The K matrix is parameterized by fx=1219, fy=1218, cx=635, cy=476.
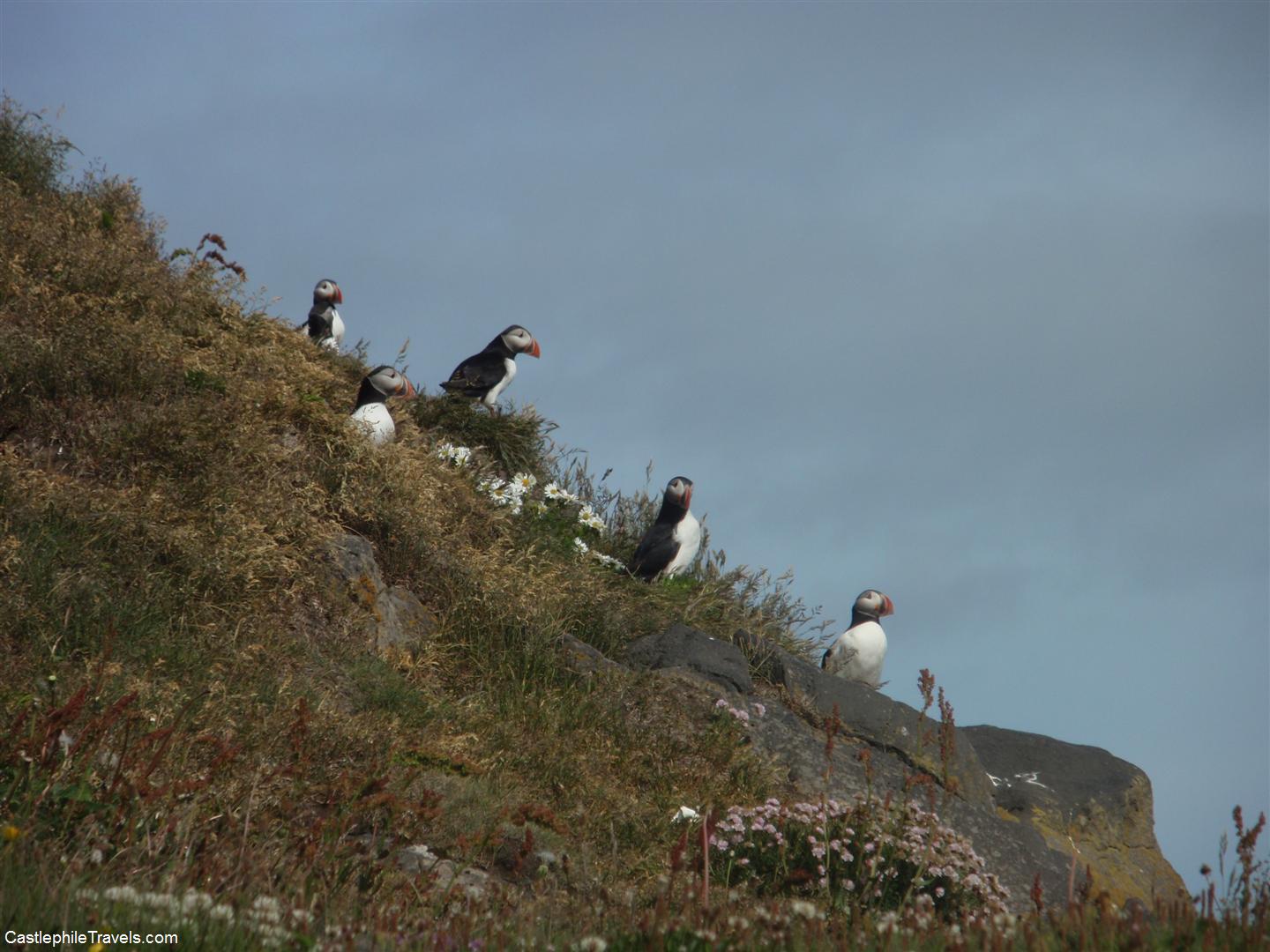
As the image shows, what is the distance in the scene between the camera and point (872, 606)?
1246cm

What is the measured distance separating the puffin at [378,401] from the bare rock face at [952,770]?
284 centimetres

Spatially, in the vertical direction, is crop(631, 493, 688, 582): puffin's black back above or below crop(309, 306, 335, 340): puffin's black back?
below

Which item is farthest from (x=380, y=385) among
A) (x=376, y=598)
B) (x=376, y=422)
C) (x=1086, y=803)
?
(x=1086, y=803)

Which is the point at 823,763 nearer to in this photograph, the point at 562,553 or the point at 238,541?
the point at 562,553

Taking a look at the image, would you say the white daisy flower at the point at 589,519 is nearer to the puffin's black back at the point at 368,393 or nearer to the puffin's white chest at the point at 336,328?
the puffin's black back at the point at 368,393

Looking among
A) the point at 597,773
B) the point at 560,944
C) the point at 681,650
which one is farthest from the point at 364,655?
the point at 560,944

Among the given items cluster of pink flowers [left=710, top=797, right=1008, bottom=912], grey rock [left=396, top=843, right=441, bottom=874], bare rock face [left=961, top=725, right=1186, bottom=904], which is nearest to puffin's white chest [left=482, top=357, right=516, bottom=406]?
bare rock face [left=961, top=725, right=1186, bottom=904]

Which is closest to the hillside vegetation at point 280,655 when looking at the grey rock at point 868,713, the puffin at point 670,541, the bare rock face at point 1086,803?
the puffin at point 670,541

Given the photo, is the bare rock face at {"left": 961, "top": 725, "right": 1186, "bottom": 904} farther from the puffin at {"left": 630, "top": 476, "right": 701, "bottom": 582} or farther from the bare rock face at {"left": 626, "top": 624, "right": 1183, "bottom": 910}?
the puffin at {"left": 630, "top": 476, "right": 701, "bottom": 582}

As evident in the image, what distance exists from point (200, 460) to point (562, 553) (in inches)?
144

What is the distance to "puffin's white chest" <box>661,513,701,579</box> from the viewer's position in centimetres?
1152

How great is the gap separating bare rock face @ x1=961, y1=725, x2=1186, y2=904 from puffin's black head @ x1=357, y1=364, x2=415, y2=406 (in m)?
6.04

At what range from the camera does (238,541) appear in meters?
7.77

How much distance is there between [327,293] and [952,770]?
10.9m
